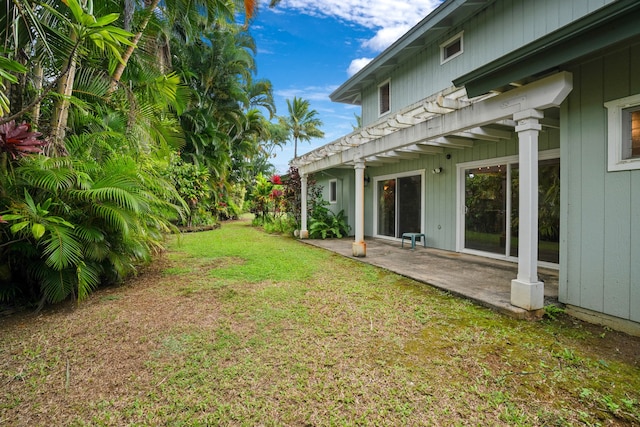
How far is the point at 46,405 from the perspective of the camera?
7.13 feet

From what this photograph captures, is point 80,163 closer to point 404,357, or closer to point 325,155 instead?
point 404,357

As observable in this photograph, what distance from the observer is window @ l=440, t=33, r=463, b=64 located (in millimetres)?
7316

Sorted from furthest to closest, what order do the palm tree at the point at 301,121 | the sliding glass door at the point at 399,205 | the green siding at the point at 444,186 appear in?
the palm tree at the point at 301,121
the sliding glass door at the point at 399,205
the green siding at the point at 444,186

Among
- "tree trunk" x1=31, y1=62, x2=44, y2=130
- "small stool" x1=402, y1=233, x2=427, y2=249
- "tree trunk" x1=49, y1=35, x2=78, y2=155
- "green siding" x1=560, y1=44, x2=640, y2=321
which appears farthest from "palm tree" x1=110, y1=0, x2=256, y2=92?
"small stool" x1=402, y1=233, x2=427, y2=249

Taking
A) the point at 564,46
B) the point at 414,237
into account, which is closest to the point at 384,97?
the point at 414,237

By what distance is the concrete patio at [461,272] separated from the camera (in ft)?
13.5

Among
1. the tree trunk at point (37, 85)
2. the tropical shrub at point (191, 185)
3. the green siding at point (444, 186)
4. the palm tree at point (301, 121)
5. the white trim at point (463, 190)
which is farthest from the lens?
the palm tree at point (301, 121)

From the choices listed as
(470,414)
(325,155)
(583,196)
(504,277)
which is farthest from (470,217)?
(470,414)

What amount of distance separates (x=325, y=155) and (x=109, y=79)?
5609 mm

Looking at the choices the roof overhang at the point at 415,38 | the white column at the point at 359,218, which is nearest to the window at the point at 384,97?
the roof overhang at the point at 415,38

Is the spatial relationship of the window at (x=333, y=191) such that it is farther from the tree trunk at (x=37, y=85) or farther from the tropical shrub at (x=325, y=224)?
the tree trunk at (x=37, y=85)

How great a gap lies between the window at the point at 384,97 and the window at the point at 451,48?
214cm

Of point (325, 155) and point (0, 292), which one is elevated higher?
point (325, 155)

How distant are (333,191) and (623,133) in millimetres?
10023
